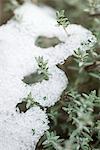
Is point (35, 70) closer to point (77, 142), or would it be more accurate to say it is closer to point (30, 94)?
point (30, 94)

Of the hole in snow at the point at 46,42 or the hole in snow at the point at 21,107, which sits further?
the hole in snow at the point at 46,42

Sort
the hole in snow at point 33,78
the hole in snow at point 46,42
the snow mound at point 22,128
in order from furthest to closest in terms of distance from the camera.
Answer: the hole in snow at point 46,42, the hole in snow at point 33,78, the snow mound at point 22,128

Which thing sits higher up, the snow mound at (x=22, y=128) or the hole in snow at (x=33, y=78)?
the hole in snow at (x=33, y=78)

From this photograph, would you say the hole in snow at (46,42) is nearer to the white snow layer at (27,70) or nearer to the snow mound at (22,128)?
the white snow layer at (27,70)

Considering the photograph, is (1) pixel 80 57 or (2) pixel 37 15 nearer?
(1) pixel 80 57

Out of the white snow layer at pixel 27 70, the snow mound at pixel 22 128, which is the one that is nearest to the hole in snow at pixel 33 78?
the white snow layer at pixel 27 70

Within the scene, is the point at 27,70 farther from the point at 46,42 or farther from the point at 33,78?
the point at 46,42

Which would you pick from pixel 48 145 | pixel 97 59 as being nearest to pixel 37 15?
pixel 97 59

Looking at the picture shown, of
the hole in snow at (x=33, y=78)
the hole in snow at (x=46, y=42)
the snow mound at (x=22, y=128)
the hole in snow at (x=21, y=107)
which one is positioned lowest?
the snow mound at (x=22, y=128)
